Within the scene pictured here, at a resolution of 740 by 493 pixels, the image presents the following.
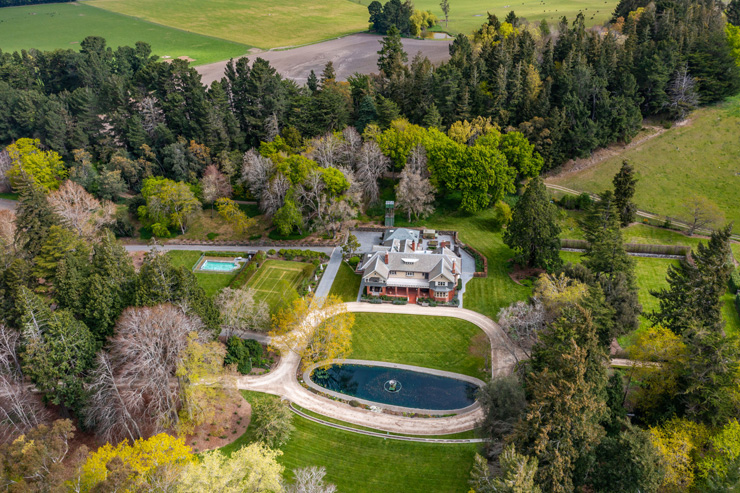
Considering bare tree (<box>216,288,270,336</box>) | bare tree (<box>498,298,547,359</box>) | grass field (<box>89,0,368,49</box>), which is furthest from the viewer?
grass field (<box>89,0,368,49</box>)

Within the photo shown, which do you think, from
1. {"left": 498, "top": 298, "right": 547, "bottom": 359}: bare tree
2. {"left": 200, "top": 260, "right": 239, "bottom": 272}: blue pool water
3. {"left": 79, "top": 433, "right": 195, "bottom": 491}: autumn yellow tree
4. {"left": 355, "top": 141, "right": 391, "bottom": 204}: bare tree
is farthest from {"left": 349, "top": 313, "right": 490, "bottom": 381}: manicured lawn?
{"left": 355, "top": 141, "right": 391, "bottom": 204}: bare tree

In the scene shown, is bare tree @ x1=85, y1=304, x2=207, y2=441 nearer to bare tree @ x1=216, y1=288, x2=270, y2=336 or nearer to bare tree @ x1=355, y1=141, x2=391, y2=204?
bare tree @ x1=216, y1=288, x2=270, y2=336

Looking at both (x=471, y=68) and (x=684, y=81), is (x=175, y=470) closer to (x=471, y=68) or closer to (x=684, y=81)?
(x=471, y=68)

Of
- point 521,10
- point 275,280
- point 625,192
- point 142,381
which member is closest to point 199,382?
point 142,381

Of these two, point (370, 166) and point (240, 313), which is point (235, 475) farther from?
point (370, 166)

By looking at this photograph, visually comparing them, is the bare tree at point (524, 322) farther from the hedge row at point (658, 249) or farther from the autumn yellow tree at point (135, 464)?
the autumn yellow tree at point (135, 464)

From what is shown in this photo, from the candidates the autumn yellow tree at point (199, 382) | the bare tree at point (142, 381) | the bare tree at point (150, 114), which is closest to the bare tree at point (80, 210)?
the bare tree at point (150, 114)
